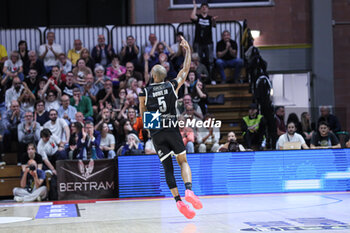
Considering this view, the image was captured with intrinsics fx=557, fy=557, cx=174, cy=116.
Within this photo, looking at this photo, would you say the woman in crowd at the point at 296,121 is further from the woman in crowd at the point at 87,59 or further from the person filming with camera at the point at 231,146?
the woman in crowd at the point at 87,59

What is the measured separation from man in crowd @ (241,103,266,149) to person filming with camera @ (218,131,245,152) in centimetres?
22

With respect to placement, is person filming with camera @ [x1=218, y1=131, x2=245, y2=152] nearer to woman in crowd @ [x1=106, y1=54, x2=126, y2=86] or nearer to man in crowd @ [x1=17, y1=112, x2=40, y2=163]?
man in crowd @ [x1=17, y1=112, x2=40, y2=163]

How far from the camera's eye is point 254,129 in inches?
474

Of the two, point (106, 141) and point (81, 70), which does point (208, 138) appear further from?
point (81, 70)

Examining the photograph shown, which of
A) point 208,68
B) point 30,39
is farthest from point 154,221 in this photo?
point 30,39

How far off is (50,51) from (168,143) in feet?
31.0

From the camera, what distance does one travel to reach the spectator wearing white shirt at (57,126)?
1271 centimetres

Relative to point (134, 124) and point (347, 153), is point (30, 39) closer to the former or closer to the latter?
point (134, 124)

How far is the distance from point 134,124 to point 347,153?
15.2ft

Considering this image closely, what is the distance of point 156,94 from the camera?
7.10 m

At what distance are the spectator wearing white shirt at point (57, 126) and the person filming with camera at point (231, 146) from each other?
360 cm

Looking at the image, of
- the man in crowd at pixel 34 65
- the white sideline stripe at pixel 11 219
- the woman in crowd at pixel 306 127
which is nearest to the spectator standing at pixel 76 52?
the man in crowd at pixel 34 65

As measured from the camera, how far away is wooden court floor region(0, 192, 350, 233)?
6012 millimetres

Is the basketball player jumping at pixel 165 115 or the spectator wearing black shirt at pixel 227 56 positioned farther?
the spectator wearing black shirt at pixel 227 56
